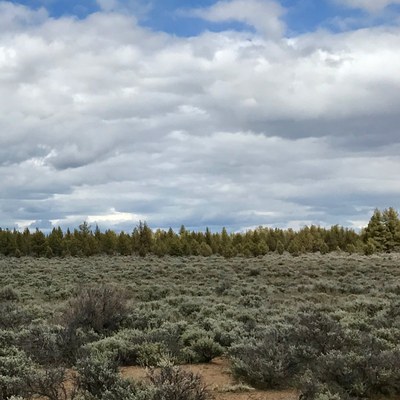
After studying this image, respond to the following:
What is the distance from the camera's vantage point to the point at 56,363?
9.84 meters

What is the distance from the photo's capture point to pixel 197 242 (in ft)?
234

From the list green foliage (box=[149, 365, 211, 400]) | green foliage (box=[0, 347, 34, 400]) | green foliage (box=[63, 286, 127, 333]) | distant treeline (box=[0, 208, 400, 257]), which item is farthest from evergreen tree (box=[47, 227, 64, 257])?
green foliage (box=[149, 365, 211, 400])

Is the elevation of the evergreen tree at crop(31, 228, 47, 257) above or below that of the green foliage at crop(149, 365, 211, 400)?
above

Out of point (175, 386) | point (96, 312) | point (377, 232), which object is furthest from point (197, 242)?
point (175, 386)

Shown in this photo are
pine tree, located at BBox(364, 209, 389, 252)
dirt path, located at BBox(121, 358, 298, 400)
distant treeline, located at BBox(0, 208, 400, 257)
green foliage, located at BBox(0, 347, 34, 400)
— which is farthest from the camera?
pine tree, located at BBox(364, 209, 389, 252)

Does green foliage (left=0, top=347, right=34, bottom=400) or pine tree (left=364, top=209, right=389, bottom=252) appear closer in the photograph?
green foliage (left=0, top=347, right=34, bottom=400)

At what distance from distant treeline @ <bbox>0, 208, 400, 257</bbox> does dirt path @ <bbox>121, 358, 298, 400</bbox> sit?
1985 inches

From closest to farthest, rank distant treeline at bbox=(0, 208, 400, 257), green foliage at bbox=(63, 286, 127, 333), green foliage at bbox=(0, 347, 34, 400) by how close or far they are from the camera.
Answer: green foliage at bbox=(0, 347, 34, 400), green foliage at bbox=(63, 286, 127, 333), distant treeline at bbox=(0, 208, 400, 257)

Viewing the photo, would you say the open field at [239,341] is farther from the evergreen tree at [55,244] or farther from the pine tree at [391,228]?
the pine tree at [391,228]

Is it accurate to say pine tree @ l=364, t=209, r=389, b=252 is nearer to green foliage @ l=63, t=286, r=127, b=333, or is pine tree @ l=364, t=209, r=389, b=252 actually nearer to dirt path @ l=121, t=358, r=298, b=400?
green foliage @ l=63, t=286, r=127, b=333

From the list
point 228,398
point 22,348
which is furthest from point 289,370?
point 22,348

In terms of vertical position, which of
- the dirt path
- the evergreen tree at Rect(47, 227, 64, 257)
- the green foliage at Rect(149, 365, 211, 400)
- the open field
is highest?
the evergreen tree at Rect(47, 227, 64, 257)

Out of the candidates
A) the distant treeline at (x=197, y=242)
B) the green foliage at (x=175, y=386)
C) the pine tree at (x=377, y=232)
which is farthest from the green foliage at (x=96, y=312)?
the pine tree at (x=377, y=232)

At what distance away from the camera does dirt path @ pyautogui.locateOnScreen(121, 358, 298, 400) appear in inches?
317
